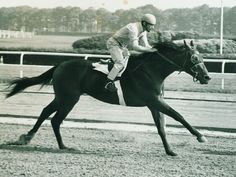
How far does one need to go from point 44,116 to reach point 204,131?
2744 millimetres

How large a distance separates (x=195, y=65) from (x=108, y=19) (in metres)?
7.99

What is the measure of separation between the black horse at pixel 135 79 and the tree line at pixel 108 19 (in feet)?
23.0

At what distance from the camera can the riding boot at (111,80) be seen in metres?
6.52

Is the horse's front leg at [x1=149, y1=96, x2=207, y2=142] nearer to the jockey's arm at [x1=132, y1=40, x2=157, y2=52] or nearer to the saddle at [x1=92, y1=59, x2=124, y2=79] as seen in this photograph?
the jockey's arm at [x1=132, y1=40, x2=157, y2=52]

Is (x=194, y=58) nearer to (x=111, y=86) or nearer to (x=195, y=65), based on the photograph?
(x=195, y=65)

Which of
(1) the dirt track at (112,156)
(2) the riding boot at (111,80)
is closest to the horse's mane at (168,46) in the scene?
(2) the riding boot at (111,80)

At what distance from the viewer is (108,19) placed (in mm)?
14117

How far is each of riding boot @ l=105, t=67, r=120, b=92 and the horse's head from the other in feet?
2.95

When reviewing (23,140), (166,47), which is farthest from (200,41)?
(23,140)

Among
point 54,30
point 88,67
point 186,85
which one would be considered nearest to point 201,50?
point 186,85

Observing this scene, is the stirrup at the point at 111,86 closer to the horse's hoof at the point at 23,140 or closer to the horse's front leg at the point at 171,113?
the horse's front leg at the point at 171,113

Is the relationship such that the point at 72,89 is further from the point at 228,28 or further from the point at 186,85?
the point at 228,28

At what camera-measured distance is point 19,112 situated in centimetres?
932

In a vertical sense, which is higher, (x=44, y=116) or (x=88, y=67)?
(x=88, y=67)
